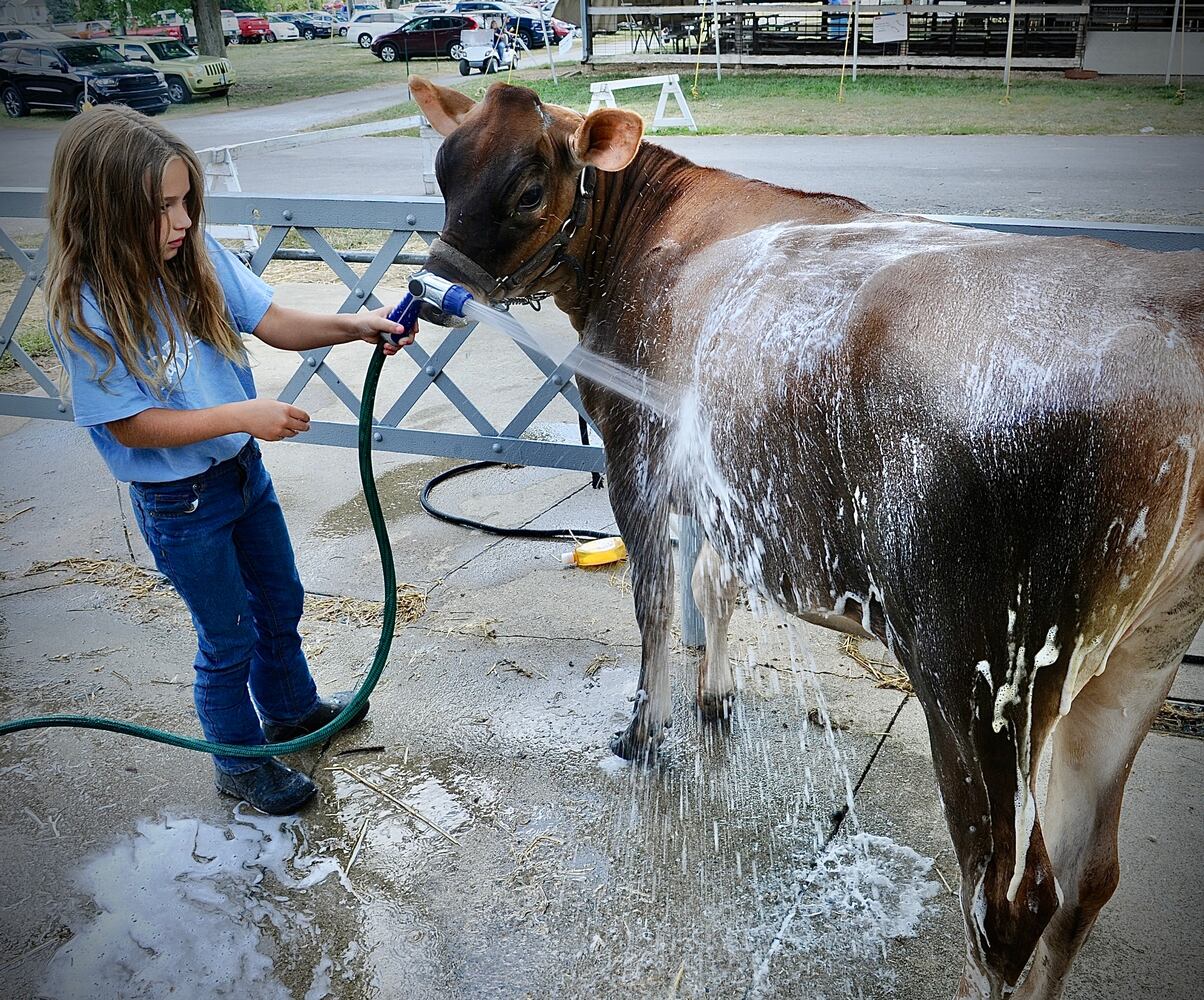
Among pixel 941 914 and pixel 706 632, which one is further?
pixel 706 632

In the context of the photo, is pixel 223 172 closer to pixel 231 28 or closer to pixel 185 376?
pixel 231 28

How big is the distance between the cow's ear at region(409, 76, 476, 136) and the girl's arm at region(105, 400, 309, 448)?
1.10 m

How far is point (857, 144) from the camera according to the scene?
3838 mm

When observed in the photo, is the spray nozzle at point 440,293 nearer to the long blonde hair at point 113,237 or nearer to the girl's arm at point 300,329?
the girl's arm at point 300,329

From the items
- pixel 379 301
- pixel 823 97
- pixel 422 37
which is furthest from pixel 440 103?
pixel 823 97

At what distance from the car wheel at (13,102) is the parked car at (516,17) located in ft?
6.14

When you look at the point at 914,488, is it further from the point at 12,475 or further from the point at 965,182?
the point at 12,475

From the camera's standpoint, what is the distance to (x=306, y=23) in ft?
14.2

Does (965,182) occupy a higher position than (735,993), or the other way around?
(965,182)

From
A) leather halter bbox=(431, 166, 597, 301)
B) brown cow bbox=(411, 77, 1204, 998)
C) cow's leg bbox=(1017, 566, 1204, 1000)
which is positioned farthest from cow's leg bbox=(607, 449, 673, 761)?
cow's leg bbox=(1017, 566, 1204, 1000)

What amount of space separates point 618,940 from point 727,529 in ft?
3.33

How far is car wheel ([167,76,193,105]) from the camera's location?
4.48 m

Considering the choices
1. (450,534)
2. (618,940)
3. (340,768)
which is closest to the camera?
(618,940)

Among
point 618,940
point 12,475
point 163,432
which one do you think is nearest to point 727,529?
point 618,940
